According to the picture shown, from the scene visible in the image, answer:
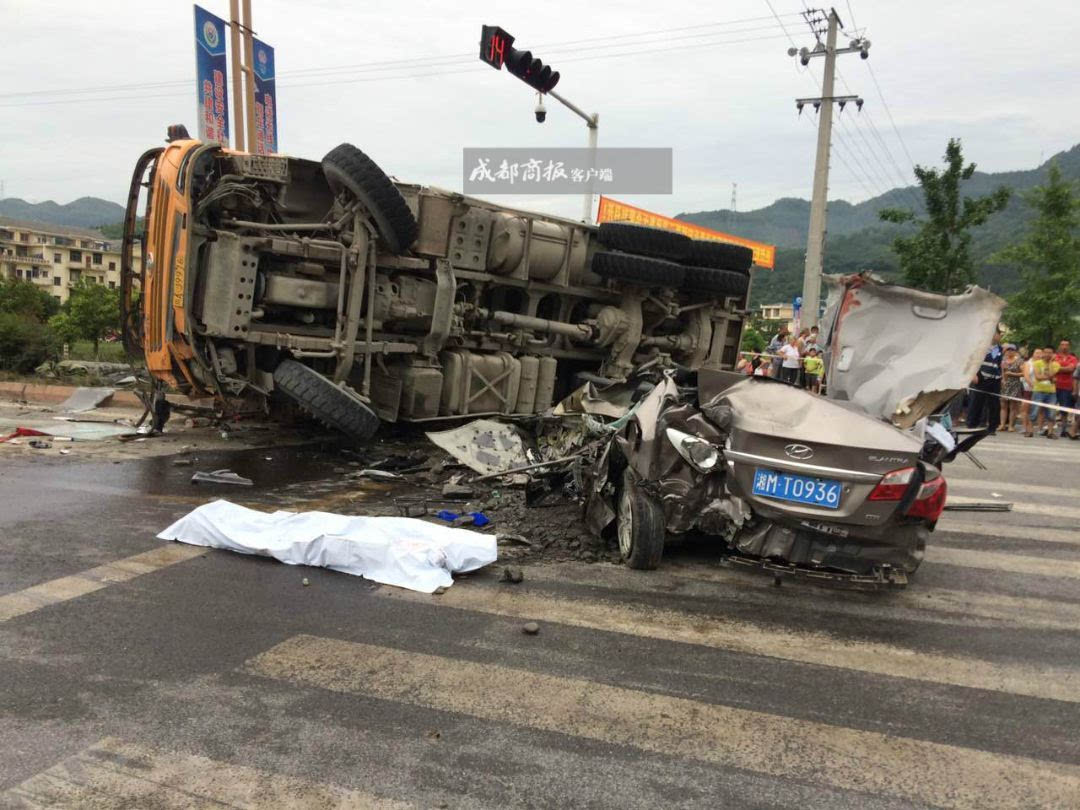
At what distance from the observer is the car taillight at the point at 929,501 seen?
14.5 feet

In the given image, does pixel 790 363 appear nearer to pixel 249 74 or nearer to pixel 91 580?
pixel 249 74

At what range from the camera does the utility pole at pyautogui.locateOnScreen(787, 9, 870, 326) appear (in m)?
24.0

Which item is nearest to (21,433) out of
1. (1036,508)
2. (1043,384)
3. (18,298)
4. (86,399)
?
(86,399)

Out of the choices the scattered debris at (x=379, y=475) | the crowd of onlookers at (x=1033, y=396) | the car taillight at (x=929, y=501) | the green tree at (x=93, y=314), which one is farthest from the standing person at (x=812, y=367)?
the green tree at (x=93, y=314)

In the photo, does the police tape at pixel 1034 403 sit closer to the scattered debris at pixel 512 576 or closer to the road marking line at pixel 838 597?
the road marking line at pixel 838 597

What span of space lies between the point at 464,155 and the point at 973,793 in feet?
53.9

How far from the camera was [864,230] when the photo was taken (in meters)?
111

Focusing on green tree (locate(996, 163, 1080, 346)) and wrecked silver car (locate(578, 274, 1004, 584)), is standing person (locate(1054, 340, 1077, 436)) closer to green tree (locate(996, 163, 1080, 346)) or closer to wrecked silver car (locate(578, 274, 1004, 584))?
wrecked silver car (locate(578, 274, 1004, 584))

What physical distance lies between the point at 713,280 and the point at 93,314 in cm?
2796

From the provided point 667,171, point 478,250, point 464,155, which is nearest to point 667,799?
point 478,250

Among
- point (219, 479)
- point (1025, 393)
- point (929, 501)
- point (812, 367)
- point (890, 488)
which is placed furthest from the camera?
point (812, 367)

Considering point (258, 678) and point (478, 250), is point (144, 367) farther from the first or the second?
point (258, 678)

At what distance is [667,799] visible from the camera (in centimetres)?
262

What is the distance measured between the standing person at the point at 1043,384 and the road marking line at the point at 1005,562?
9.00 metres
